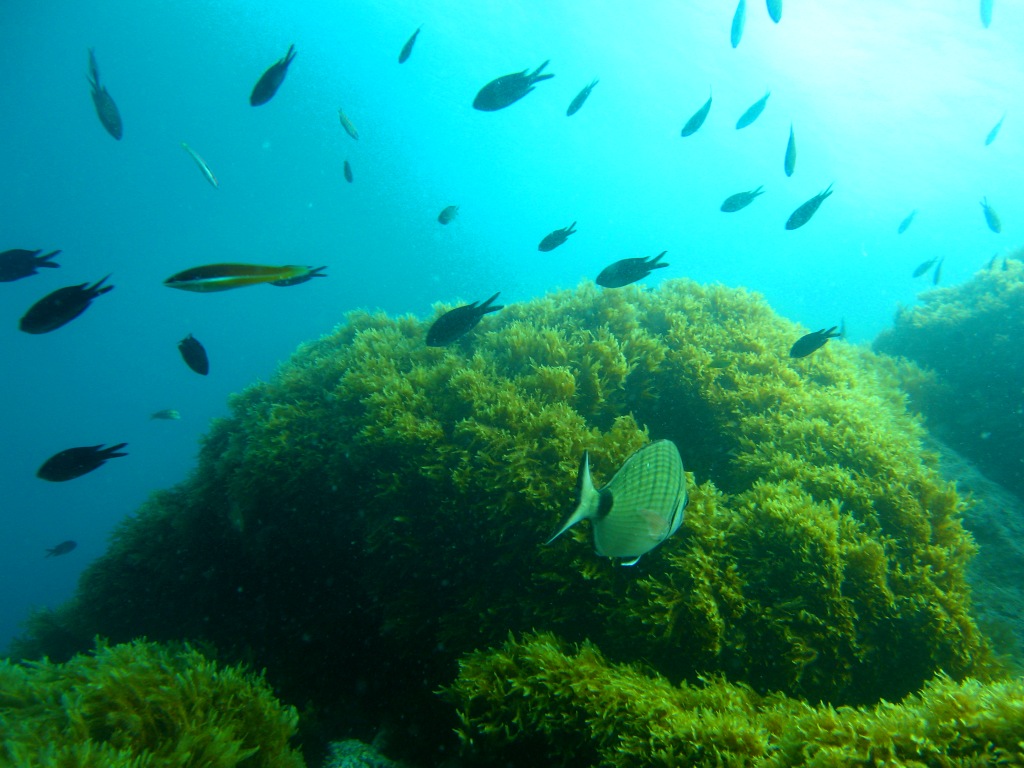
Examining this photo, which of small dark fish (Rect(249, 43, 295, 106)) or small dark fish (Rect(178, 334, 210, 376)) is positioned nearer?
small dark fish (Rect(249, 43, 295, 106))

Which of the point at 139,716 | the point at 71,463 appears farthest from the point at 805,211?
the point at 71,463

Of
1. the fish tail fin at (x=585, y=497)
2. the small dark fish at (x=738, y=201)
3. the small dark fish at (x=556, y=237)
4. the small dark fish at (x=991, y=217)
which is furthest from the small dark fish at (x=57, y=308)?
the small dark fish at (x=991, y=217)

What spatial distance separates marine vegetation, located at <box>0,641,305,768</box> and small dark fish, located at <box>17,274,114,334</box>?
226 centimetres

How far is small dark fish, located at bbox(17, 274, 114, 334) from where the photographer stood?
2979mm

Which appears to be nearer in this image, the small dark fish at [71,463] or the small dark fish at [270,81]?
the small dark fish at [71,463]

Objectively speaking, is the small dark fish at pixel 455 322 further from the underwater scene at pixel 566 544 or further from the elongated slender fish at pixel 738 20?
the elongated slender fish at pixel 738 20

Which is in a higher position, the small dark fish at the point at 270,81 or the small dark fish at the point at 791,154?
the small dark fish at the point at 270,81

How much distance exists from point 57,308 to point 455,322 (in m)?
2.84

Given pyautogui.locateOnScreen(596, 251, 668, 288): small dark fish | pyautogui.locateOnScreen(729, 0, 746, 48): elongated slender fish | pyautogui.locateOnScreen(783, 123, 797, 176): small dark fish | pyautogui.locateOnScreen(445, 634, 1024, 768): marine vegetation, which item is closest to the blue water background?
pyautogui.locateOnScreen(729, 0, 746, 48): elongated slender fish

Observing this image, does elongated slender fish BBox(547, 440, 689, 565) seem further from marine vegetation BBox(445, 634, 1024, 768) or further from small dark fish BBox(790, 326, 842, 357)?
small dark fish BBox(790, 326, 842, 357)

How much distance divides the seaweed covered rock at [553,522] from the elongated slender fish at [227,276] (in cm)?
187

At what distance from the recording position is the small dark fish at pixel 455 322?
359cm

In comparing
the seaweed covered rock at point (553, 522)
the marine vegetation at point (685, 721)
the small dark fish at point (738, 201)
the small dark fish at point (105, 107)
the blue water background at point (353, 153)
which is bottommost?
the marine vegetation at point (685, 721)

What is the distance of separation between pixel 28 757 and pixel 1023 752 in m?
3.85
